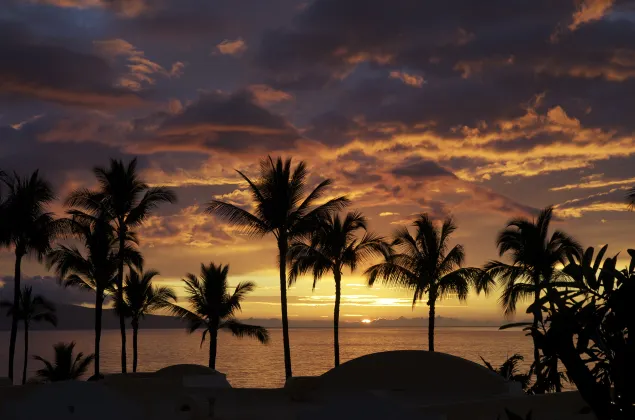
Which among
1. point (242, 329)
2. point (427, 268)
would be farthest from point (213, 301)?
point (427, 268)

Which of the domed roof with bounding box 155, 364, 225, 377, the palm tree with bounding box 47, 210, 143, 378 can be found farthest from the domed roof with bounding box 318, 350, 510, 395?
the palm tree with bounding box 47, 210, 143, 378

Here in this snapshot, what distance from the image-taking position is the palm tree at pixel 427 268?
1406 inches

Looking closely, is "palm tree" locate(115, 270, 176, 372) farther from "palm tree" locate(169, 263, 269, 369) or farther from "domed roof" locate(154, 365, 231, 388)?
"domed roof" locate(154, 365, 231, 388)

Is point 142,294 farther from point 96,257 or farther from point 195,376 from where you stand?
point 195,376

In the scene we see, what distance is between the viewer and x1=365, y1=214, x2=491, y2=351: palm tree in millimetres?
35719

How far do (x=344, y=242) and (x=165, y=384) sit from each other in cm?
1900

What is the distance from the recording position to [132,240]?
33.7 m

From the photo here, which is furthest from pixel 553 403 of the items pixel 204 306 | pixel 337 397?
pixel 204 306

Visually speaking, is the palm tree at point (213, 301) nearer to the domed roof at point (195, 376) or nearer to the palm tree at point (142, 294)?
the palm tree at point (142, 294)

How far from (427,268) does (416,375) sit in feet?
46.4

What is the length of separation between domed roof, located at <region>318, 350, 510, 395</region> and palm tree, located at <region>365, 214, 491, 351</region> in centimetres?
1308

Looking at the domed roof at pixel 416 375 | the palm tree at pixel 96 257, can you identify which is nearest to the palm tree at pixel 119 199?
the palm tree at pixel 96 257

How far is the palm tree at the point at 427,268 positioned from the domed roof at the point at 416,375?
42.9 ft

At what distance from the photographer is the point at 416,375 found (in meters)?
22.3
